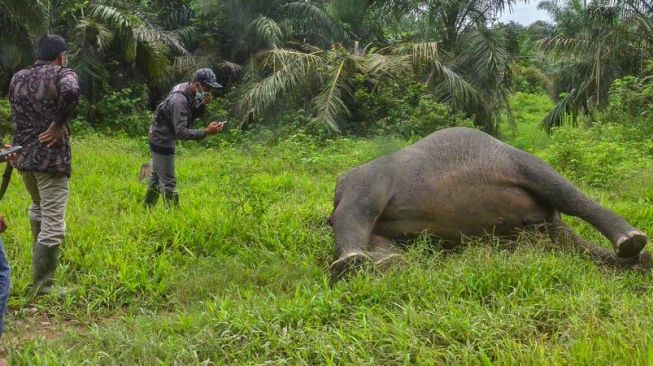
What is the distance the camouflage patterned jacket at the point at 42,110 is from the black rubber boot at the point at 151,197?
2083mm

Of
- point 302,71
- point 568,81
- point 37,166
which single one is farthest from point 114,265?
point 568,81

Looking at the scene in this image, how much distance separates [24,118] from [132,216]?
5.71ft

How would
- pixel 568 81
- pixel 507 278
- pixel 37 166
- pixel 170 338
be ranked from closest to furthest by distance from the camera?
1. pixel 170 338
2. pixel 507 278
3. pixel 37 166
4. pixel 568 81

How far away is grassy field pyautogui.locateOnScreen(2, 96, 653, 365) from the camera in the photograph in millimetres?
3096

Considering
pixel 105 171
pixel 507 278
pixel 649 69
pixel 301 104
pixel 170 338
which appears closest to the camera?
pixel 170 338

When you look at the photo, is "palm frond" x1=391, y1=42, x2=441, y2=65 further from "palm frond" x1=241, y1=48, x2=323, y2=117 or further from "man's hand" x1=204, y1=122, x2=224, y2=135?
"man's hand" x1=204, y1=122, x2=224, y2=135

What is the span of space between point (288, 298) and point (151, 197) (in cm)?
286

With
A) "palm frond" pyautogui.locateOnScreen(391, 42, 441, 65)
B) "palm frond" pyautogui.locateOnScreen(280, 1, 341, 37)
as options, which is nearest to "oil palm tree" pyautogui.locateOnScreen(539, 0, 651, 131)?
"palm frond" pyautogui.locateOnScreen(391, 42, 441, 65)

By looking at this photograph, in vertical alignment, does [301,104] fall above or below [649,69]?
below

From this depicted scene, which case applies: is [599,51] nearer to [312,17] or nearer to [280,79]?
[280,79]

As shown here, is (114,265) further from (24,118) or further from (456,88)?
(456,88)

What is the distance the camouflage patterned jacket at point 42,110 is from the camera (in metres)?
4.23

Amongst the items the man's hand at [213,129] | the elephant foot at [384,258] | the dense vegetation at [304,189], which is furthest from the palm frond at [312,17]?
the elephant foot at [384,258]

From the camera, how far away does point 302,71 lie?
13312mm
